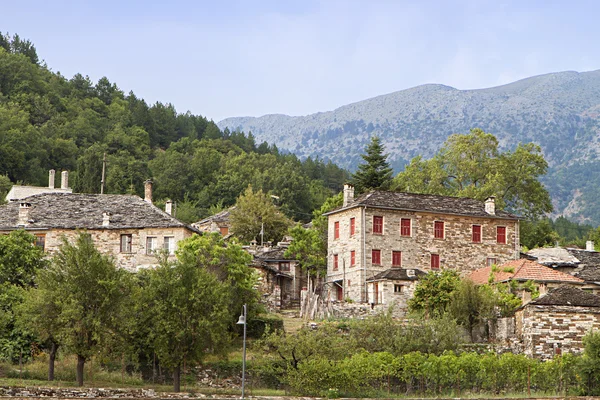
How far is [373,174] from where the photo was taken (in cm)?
8575

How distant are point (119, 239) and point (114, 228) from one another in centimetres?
80

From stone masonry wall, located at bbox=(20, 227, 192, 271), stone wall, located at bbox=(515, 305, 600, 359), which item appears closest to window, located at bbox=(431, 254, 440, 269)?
stone wall, located at bbox=(515, 305, 600, 359)

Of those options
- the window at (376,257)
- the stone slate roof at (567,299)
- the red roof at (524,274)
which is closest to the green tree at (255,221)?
the window at (376,257)

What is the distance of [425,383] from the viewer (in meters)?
45.8

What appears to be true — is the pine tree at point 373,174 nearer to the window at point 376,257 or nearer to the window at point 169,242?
the window at point 376,257

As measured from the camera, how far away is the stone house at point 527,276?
59.2m

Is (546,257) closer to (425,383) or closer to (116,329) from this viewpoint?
(425,383)

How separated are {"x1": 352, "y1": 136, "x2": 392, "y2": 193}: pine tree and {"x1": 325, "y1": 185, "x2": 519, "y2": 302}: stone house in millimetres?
15807

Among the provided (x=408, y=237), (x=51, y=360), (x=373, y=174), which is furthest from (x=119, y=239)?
(x=373, y=174)

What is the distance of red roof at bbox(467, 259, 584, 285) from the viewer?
59.5 metres

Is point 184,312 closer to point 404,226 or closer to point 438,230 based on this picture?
point 404,226

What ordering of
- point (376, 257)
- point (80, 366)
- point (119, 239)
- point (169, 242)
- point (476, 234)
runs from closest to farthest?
point (80, 366)
point (169, 242)
point (119, 239)
point (376, 257)
point (476, 234)

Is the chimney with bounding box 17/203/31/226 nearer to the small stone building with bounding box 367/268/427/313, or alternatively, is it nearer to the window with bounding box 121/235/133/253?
the window with bounding box 121/235/133/253

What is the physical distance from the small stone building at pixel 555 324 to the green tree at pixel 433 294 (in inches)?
216
